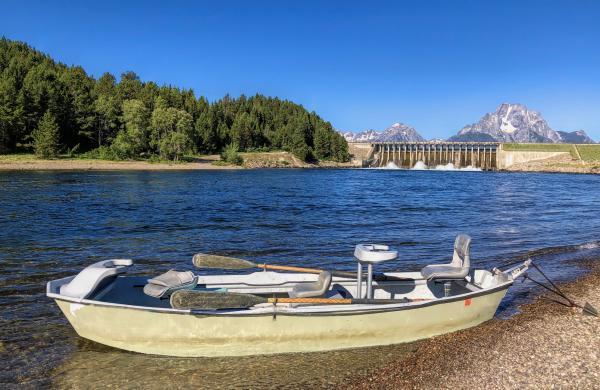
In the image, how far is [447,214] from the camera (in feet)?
124

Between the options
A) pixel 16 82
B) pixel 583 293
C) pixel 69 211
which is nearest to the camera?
pixel 583 293

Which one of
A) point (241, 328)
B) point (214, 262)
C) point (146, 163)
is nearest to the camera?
point (241, 328)

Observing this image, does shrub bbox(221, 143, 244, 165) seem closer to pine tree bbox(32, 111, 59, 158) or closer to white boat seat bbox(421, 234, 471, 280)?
pine tree bbox(32, 111, 59, 158)

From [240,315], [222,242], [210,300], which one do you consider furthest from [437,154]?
[210,300]

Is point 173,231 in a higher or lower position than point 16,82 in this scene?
lower

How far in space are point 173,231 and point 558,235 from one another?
22798 millimetres

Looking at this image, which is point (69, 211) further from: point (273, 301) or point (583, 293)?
point (583, 293)

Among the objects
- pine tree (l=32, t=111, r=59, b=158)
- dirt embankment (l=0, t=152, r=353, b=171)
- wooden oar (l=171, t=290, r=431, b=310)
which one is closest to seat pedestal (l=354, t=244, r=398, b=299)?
wooden oar (l=171, t=290, r=431, b=310)

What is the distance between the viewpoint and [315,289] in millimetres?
11750

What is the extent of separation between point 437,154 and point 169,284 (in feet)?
502

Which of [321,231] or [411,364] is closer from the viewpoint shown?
[411,364]

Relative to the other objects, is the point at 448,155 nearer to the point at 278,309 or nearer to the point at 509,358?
the point at 509,358

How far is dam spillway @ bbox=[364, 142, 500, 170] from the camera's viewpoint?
5856 inches

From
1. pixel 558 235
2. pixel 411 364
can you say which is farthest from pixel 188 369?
pixel 558 235
